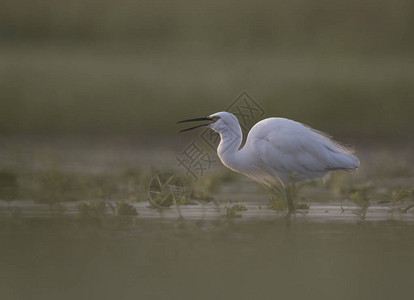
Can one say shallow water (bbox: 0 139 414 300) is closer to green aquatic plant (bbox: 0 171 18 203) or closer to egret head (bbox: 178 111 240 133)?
green aquatic plant (bbox: 0 171 18 203)

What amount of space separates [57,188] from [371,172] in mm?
4405

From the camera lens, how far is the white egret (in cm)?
916

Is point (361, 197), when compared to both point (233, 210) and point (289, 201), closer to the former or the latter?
point (289, 201)

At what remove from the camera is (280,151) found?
30.1 ft

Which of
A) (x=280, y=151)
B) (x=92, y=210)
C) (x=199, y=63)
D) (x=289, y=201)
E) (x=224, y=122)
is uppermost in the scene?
(x=199, y=63)

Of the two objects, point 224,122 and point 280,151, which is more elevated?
point 224,122

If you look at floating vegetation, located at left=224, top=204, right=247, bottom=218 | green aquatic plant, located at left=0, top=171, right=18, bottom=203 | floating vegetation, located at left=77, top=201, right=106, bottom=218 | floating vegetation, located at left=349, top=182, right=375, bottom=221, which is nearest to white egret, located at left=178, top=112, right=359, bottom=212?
floating vegetation, located at left=349, top=182, right=375, bottom=221

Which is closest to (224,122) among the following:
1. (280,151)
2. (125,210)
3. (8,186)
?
(280,151)

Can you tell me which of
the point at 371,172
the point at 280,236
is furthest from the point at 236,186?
the point at 280,236

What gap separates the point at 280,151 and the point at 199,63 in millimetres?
11071

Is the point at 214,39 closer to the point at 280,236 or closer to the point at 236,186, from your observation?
the point at 236,186

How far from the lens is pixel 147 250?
7.05 m

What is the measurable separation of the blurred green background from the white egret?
24.1 ft

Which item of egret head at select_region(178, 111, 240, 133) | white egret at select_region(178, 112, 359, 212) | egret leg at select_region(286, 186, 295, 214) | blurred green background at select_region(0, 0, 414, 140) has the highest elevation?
blurred green background at select_region(0, 0, 414, 140)
